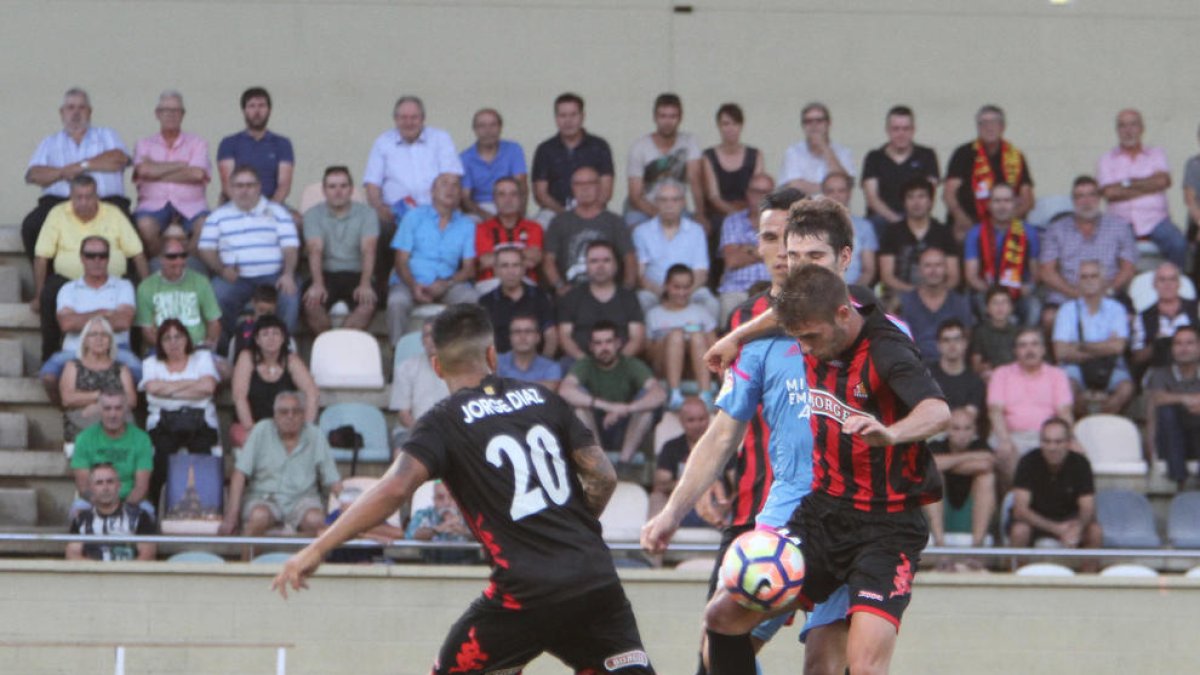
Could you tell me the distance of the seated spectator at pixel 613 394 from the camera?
11.9 meters

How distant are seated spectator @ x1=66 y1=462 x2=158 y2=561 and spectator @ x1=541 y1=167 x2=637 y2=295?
11.0 ft

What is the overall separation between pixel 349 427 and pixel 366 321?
1.10m

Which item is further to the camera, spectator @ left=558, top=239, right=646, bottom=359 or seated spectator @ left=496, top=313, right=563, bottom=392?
spectator @ left=558, top=239, right=646, bottom=359

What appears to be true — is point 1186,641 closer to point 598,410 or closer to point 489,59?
point 598,410

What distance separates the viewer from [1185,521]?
39.6ft

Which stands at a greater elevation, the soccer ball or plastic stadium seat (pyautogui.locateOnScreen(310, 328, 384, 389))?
plastic stadium seat (pyautogui.locateOnScreen(310, 328, 384, 389))

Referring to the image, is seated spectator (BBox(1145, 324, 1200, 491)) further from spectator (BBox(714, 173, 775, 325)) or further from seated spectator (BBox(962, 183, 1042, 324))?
spectator (BBox(714, 173, 775, 325))

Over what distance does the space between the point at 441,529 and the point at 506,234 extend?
102 inches

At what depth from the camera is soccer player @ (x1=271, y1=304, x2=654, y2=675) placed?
568 cm

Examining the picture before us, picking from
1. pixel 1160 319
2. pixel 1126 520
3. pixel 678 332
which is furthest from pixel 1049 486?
pixel 678 332

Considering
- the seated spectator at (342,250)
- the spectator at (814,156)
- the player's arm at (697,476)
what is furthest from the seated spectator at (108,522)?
the player's arm at (697,476)

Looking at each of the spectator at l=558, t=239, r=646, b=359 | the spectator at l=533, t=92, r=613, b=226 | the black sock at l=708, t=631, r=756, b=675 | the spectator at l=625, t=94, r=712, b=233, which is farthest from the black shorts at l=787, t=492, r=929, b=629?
the spectator at l=533, t=92, r=613, b=226

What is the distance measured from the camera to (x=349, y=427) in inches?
477

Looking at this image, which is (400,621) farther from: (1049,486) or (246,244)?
(1049,486)
